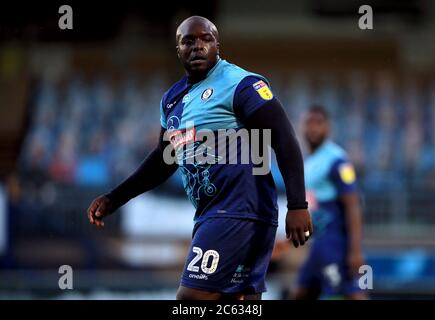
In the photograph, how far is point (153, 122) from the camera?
18297 millimetres

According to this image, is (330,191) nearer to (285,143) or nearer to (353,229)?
(353,229)

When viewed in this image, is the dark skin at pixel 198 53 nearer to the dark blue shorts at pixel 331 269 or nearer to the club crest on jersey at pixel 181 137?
the club crest on jersey at pixel 181 137

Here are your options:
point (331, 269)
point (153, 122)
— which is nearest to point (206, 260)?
point (331, 269)

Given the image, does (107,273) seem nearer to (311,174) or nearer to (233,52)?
(311,174)

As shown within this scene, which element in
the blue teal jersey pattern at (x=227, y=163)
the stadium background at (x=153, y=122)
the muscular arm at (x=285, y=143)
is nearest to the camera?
the muscular arm at (x=285, y=143)

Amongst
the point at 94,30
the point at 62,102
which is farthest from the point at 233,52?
the point at 62,102

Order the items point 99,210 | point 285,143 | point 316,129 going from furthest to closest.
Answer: point 316,129, point 99,210, point 285,143

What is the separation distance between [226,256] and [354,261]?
3.56 meters

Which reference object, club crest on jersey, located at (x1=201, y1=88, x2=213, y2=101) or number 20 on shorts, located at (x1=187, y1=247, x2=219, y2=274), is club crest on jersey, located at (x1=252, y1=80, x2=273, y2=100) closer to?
club crest on jersey, located at (x1=201, y1=88, x2=213, y2=101)

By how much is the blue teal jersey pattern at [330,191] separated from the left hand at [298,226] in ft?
12.4

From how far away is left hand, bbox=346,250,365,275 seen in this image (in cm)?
906

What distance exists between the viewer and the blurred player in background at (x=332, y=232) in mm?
9125

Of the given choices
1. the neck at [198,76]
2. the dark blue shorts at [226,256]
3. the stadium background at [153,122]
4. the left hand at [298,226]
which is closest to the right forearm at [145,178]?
the neck at [198,76]

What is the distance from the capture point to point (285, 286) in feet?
46.1
